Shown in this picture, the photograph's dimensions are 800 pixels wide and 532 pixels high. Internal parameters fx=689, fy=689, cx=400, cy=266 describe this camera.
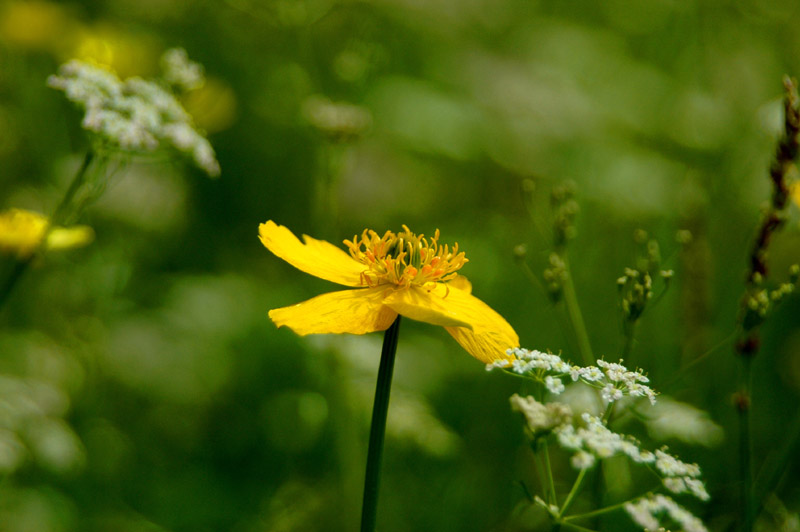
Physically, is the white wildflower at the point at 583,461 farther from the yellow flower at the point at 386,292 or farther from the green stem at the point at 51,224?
the green stem at the point at 51,224

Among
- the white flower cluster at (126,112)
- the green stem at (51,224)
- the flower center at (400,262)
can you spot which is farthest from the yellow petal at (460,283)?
the green stem at (51,224)

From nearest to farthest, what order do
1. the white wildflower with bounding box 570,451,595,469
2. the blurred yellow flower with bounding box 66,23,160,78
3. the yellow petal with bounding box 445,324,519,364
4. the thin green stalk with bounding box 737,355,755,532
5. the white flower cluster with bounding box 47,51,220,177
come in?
1. the white wildflower with bounding box 570,451,595,469
2. the yellow petal with bounding box 445,324,519,364
3. the thin green stalk with bounding box 737,355,755,532
4. the white flower cluster with bounding box 47,51,220,177
5. the blurred yellow flower with bounding box 66,23,160,78

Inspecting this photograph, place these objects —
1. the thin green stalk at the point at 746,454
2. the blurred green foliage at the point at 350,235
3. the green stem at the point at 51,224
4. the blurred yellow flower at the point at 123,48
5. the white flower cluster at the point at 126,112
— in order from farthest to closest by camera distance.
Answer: the blurred yellow flower at the point at 123,48
the blurred green foliage at the point at 350,235
the white flower cluster at the point at 126,112
the green stem at the point at 51,224
the thin green stalk at the point at 746,454

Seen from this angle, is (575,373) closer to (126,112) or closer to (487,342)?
(487,342)

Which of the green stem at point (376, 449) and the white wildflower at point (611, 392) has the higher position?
the white wildflower at point (611, 392)

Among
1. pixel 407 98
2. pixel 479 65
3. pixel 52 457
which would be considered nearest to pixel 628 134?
pixel 479 65

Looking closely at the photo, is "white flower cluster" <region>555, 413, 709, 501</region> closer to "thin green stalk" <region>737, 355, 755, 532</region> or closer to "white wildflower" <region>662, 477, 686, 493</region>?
"white wildflower" <region>662, 477, 686, 493</region>

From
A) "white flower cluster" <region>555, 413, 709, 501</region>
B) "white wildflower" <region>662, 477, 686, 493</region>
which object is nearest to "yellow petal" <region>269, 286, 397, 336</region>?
"white flower cluster" <region>555, 413, 709, 501</region>
